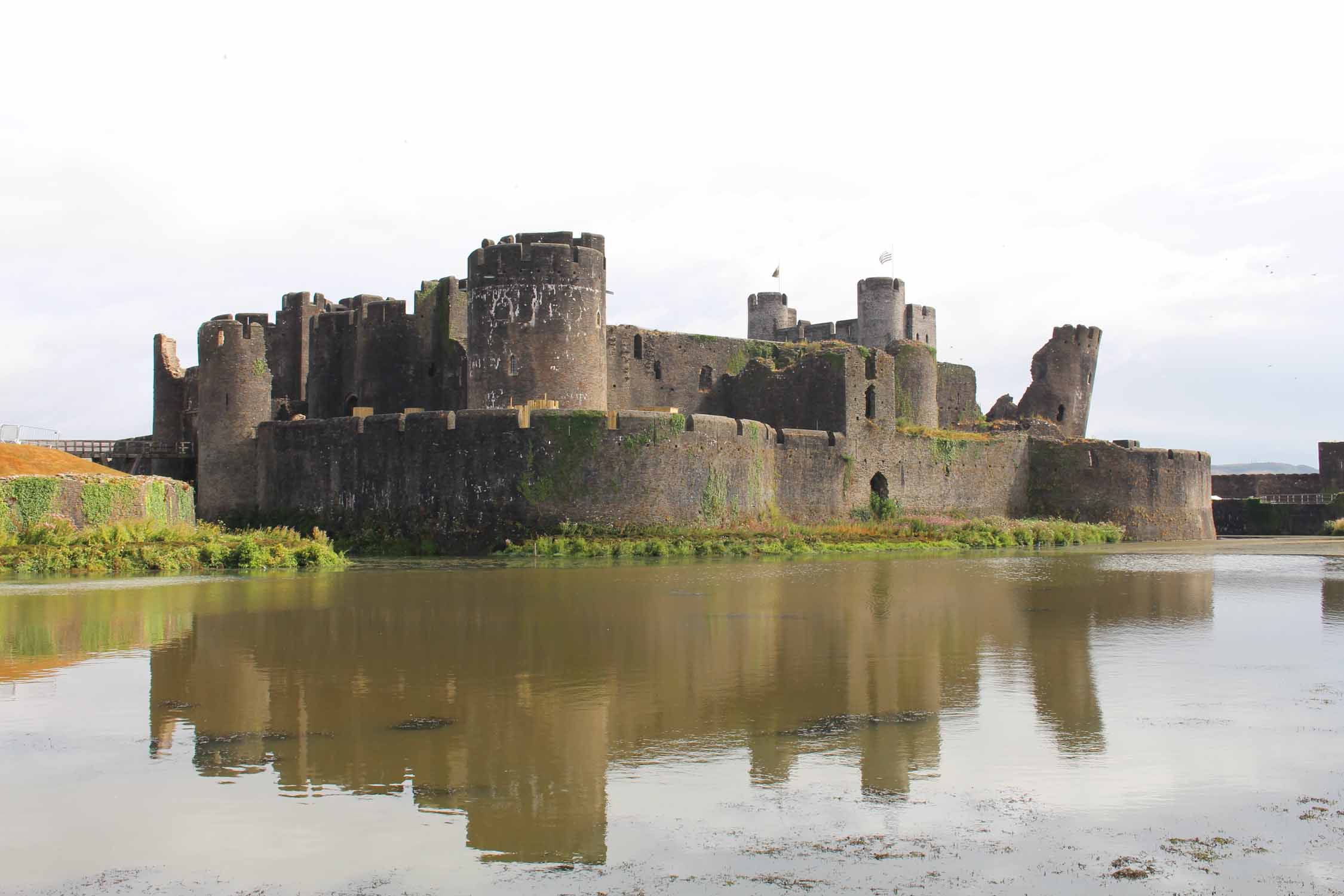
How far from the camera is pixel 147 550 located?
77.8 ft

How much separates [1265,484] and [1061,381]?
1305cm

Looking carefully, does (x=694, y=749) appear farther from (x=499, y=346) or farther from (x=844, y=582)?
(x=499, y=346)

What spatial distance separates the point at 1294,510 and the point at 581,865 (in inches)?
1896

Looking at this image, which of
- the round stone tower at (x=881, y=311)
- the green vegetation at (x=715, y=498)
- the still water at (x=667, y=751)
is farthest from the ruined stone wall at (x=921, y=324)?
the still water at (x=667, y=751)

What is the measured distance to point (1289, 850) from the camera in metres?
6.62

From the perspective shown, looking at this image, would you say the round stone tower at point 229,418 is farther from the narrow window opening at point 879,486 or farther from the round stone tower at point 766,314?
the round stone tower at point 766,314

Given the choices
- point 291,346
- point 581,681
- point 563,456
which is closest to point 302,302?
point 291,346

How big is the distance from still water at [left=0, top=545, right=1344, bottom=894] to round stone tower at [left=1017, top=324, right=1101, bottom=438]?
31.3 meters

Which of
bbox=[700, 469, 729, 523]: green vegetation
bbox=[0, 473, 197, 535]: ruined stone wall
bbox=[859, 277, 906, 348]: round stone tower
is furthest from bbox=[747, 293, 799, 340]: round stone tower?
bbox=[0, 473, 197, 535]: ruined stone wall

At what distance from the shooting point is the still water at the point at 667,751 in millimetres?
6512

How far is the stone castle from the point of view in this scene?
29.2 m

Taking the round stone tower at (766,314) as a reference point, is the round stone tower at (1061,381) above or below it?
below

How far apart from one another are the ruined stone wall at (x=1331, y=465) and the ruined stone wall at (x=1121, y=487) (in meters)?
13.0

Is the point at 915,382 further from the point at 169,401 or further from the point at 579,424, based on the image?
the point at 169,401
